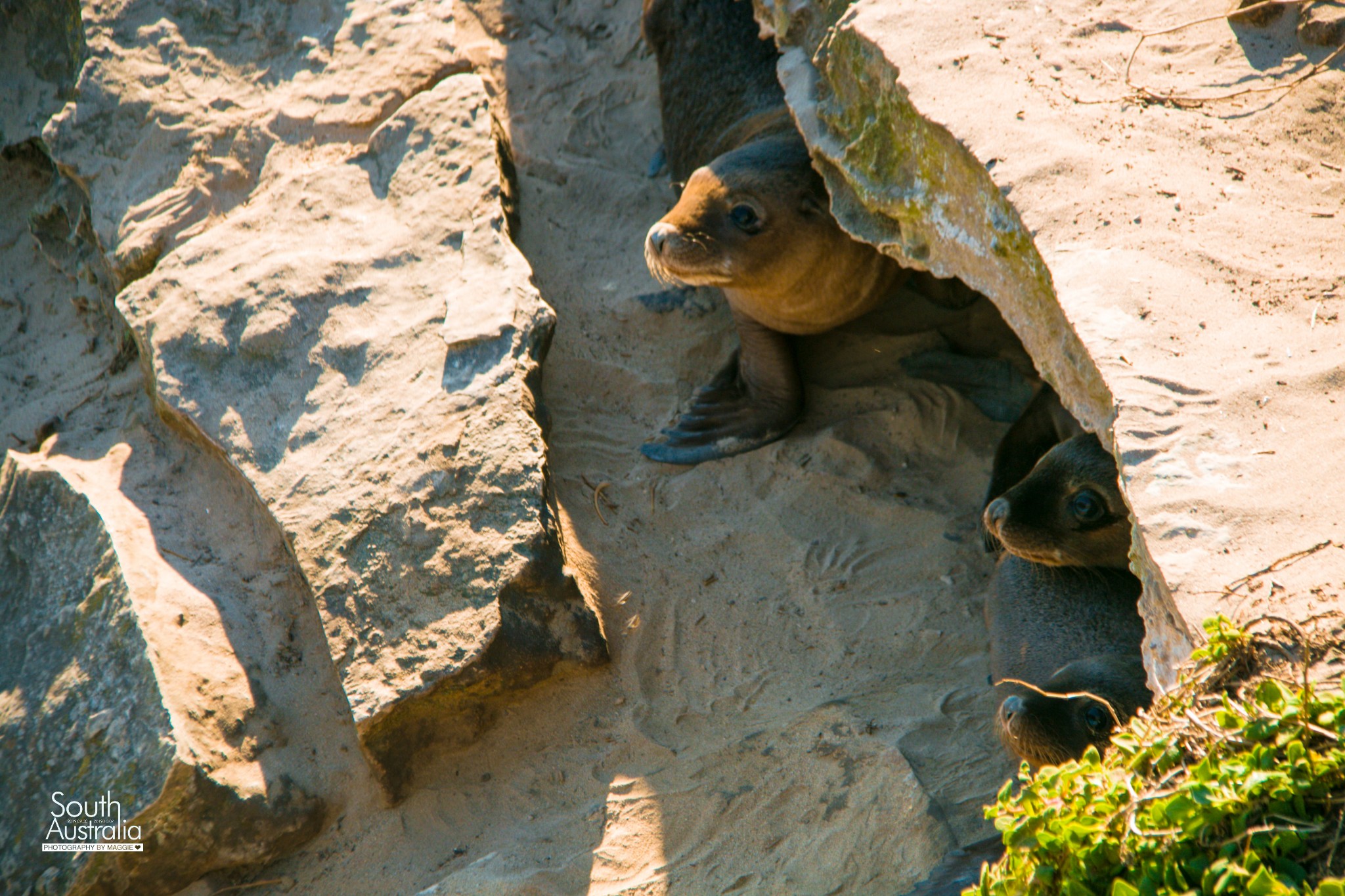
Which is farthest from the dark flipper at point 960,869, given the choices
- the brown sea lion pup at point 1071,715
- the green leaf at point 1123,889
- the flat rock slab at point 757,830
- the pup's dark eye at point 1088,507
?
the green leaf at point 1123,889

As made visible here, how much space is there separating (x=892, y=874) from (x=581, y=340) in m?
2.99

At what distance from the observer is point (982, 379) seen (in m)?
4.73

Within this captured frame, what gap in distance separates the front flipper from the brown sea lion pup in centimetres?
200

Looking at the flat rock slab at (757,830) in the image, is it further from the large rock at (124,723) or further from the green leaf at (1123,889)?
the green leaf at (1123,889)

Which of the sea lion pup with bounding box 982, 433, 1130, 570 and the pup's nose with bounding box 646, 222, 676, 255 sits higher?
the pup's nose with bounding box 646, 222, 676, 255

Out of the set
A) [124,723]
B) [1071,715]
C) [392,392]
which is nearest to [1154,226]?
[1071,715]

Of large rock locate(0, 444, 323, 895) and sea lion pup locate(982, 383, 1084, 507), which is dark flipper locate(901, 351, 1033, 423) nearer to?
sea lion pup locate(982, 383, 1084, 507)

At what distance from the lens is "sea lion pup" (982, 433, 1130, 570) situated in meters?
3.27

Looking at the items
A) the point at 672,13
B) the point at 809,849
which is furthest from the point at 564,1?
the point at 809,849

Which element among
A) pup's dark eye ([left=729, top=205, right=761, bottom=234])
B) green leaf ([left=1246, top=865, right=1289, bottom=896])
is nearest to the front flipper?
pup's dark eye ([left=729, top=205, right=761, bottom=234])

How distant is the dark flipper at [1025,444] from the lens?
4.09 m

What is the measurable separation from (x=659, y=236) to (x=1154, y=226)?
7.24 feet

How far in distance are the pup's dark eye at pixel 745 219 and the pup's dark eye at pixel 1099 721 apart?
2.62 m

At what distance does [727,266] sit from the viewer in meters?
4.53
